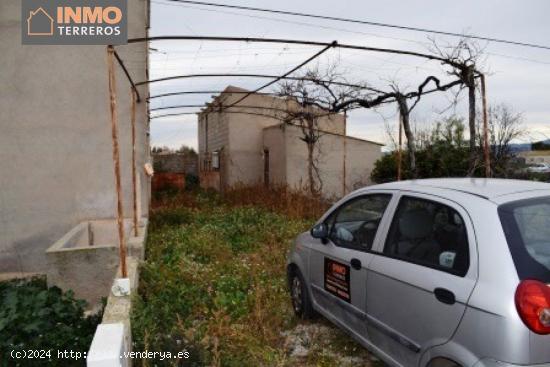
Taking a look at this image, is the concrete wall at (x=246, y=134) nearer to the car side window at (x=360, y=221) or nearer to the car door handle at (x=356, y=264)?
the car side window at (x=360, y=221)

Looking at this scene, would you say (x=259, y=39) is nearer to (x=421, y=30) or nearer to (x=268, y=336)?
(x=421, y=30)

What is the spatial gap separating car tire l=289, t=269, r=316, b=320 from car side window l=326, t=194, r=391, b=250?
76 cm

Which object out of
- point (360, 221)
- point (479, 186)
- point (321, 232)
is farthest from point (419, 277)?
point (360, 221)

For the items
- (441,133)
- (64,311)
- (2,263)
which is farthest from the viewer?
(441,133)

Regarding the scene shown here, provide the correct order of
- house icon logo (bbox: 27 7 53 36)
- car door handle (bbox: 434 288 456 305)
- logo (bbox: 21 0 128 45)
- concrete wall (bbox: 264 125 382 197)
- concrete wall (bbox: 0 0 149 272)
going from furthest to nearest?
concrete wall (bbox: 264 125 382 197) < concrete wall (bbox: 0 0 149 272) < house icon logo (bbox: 27 7 53 36) < logo (bbox: 21 0 128 45) < car door handle (bbox: 434 288 456 305)

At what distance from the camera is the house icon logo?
7157 mm

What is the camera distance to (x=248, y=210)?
12148mm

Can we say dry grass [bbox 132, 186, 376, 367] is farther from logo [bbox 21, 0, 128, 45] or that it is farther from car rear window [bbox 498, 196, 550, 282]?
logo [bbox 21, 0, 128, 45]

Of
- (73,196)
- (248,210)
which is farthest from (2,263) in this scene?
(248,210)

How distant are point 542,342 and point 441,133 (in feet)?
57.1

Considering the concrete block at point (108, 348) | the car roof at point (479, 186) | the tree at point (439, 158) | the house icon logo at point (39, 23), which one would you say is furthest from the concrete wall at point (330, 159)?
the concrete block at point (108, 348)

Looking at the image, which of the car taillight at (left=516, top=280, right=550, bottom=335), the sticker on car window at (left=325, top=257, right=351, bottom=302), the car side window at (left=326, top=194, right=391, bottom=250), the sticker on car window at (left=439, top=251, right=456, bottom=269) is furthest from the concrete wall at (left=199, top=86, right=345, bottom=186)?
the car taillight at (left=516, top=280, right=550, bottom=335)

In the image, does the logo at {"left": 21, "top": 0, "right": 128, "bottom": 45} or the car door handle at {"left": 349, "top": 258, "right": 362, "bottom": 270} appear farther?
the logo at {"left": 21, "top": 0, "right": 128, "bottom": 45}

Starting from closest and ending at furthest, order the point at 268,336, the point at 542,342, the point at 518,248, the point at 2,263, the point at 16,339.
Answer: the point at 542,342 < the point at 518,248 < the point at 16,339 < the point at 268,336 < the point at 2,263
